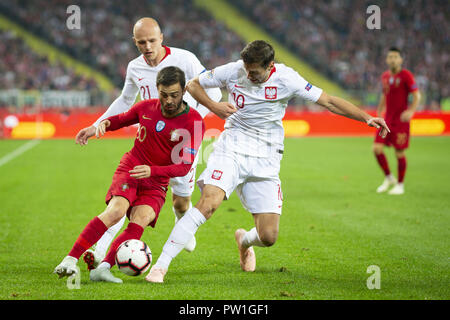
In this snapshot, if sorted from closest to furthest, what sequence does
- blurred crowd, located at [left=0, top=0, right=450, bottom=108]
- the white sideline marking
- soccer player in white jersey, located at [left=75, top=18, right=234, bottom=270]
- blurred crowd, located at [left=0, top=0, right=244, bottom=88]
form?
soccer player in white jersey, located at [left=75, top=18, right=234, bottom=270] → the white sideline marking → blurred crowd, located at [left=0, top=0, right=450, bottom=108] → blurred crowd, located at [left=0, top=0, right=244, bottom=88]

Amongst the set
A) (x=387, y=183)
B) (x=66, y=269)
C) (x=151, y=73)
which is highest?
(x=151, y=73)

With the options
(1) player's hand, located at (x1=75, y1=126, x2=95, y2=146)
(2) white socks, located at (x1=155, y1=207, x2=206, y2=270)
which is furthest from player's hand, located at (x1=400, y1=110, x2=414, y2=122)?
(1) player's hand, located at (x1=75, y1=126, x2=95, y2=146)

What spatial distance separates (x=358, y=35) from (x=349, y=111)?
99.4ft

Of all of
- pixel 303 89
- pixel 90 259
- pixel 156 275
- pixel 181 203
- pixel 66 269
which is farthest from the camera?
pixel 181 203

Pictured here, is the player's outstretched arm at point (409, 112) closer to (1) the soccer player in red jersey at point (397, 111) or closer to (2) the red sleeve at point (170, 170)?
(1) the soccer player in red jersey at point (397, 111)

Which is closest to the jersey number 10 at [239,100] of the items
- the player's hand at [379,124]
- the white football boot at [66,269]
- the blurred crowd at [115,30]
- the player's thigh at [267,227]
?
the player's thigh at [267,227]

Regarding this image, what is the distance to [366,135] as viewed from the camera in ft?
80.4

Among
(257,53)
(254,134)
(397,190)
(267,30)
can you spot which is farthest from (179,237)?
(267,30)

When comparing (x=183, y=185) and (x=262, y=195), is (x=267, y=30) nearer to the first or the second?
(x=183, y=185)

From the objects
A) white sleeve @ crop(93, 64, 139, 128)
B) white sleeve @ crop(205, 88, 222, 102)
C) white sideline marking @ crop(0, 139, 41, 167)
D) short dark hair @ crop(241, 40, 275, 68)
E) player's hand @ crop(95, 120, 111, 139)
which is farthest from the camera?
white sideline marking @ crop(0, 139, 41, 167)

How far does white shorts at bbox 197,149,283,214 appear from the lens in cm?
510

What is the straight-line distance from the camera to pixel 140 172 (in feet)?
15.6

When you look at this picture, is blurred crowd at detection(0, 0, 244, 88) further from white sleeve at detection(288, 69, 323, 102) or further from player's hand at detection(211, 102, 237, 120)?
player's hand at detection(211, 102, 237, 120)

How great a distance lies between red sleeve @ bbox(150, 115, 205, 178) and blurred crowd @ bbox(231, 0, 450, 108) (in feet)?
84.1
